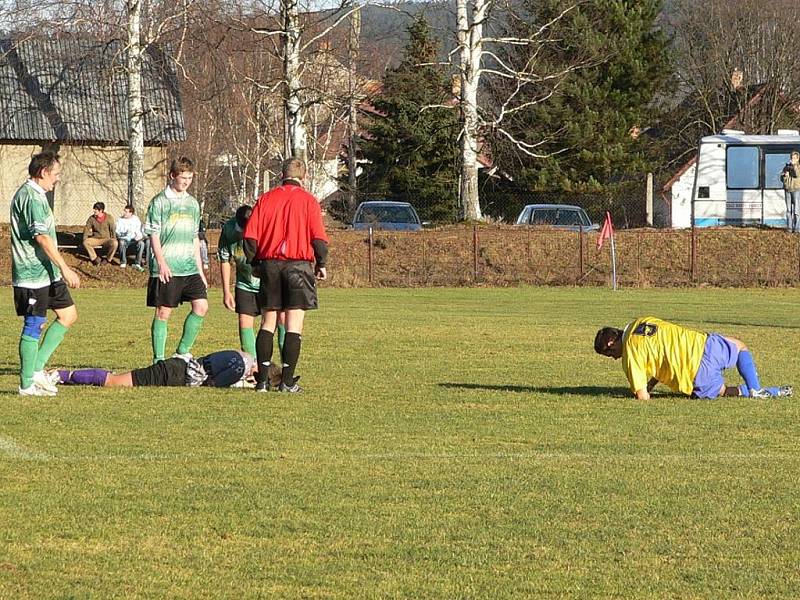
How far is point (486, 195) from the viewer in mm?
53625

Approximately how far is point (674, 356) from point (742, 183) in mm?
34535

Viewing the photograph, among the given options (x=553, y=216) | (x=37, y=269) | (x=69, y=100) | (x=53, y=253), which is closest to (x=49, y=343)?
(x=37, y=269)

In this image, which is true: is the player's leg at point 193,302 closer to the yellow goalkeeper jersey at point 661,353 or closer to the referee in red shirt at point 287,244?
the referee in red shirt at point 287,244

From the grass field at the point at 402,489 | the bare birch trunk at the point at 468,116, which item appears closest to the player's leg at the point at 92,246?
the bare birch trunk at the point at 468,116

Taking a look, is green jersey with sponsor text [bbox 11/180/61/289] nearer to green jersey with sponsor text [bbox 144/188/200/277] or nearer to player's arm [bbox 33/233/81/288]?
player's arm [bbox 33/233/81/288]

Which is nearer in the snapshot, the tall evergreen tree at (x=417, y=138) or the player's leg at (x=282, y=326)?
the player's leg at (x=282, y=326)

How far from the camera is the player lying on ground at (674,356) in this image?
1101cm

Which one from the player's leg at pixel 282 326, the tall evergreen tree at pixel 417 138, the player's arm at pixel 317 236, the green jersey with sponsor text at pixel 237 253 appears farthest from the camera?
the tall evergreen tree at pixel 417 138

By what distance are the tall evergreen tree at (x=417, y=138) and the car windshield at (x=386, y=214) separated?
8.94 meters

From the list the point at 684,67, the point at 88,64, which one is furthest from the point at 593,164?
the point at 88,64

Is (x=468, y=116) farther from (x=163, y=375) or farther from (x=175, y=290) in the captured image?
(x=163, y=375)

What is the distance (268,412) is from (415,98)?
129 ft

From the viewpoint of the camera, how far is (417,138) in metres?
48.8

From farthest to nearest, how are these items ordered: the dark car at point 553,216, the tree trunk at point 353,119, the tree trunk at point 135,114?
1. the tree trunk at point 353,119
2. the dark car at point 553,216
3. the tree trunk at point 135,114
